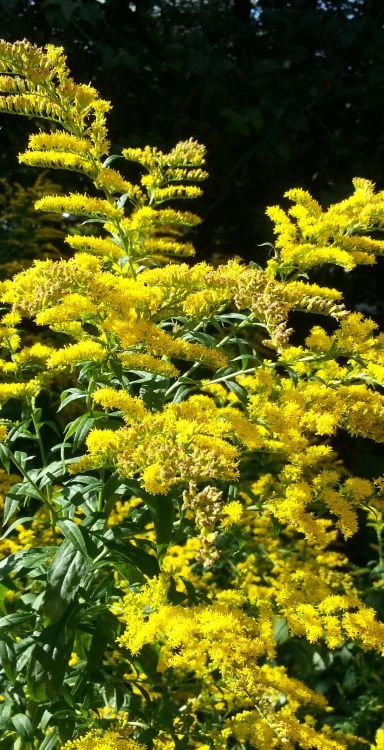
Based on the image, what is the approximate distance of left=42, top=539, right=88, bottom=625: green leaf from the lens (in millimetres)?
1916

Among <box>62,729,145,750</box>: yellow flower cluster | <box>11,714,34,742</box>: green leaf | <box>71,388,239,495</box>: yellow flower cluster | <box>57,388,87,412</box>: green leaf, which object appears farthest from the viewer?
<box>57,388,87,412</box>: green leaf

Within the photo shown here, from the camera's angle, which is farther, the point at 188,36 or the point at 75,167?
the point at 188,36

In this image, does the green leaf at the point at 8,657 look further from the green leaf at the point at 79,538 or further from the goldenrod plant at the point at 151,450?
the green leaf at the point at 79,538

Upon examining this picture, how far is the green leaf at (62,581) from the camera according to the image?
1.92 meters

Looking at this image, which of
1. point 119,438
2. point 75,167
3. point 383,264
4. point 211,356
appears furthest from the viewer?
point 383,264

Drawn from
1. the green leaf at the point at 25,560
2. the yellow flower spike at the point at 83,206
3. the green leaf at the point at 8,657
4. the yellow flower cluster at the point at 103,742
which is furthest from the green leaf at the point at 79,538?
the yellow flower spike at the point at 83,206

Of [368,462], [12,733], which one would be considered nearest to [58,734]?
[12,733]

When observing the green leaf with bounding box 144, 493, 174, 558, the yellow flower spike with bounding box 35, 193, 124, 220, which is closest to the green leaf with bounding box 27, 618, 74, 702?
the green leaf with bounding box 144, 493, 174, 558

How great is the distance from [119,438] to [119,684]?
0.80 metres

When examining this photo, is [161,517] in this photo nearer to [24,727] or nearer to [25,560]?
[25,560]

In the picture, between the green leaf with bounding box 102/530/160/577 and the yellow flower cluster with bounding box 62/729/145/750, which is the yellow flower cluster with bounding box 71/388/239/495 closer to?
the green leaf with bounding box 102/530/160/577

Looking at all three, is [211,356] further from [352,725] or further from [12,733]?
[352,725]

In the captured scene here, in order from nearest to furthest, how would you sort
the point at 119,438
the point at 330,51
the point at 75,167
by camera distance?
the point at 119,438 < the point at 75,167 < the point at 330,51

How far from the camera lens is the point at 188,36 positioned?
5008mm
